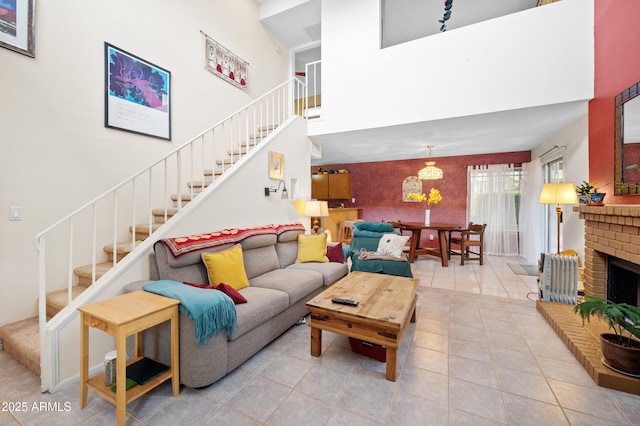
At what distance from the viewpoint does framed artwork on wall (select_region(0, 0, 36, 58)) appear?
7.50ft

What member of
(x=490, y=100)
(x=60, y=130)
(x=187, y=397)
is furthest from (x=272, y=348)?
(x=490, y=100)

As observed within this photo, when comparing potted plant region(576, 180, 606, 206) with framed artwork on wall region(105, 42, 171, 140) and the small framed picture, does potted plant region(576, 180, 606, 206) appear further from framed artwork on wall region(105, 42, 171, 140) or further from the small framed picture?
framed artwork on wall region(105, 42, 171, 140)

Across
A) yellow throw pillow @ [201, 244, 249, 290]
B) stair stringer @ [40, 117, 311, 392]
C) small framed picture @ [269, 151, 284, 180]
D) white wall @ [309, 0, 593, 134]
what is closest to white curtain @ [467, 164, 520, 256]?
white wall @ [309, 0, 593, 134]

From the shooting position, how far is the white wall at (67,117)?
234cm

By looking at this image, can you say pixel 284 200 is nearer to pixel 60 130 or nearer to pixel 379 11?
pixel 60 130

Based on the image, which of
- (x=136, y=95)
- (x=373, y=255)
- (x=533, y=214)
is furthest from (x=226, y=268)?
(x=533, y=214)

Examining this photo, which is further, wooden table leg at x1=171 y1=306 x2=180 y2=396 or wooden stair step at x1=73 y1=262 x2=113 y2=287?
wooden stair step at x1=73 y1=262 x2=113 y2=287

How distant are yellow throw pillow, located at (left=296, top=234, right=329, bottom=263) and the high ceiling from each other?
2070 mm

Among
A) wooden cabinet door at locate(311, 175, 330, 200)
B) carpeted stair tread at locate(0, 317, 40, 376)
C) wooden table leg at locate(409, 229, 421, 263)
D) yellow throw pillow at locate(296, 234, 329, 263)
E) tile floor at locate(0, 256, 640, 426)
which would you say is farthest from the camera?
wooden cabinet door at locate(311, 175, 330, 200)

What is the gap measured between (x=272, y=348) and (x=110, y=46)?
3632mm

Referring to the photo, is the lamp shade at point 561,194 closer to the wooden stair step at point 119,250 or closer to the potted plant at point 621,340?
the potted plant at point 621,340

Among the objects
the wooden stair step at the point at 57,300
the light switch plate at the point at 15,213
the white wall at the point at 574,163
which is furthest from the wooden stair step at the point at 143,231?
the white wall at the point at 574,163

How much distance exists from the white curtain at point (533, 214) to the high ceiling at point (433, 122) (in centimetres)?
58

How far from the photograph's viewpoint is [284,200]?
441 centimetres
